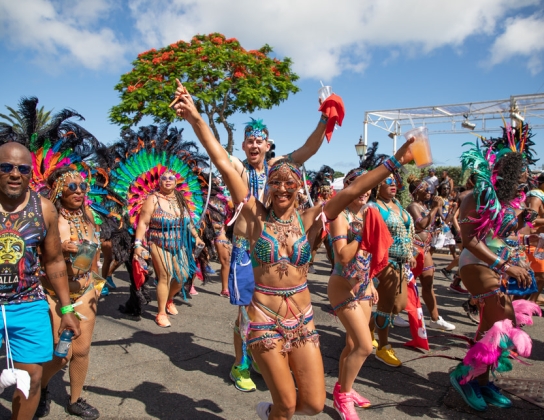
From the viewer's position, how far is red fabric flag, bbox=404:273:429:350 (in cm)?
473

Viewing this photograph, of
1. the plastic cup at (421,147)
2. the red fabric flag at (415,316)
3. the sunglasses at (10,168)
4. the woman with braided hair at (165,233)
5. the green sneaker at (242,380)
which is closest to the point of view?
the plastic cup at (421,147)

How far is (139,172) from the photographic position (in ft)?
19.9

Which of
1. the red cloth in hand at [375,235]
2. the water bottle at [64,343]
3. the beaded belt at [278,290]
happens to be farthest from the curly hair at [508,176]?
the water bottle at [64,343]

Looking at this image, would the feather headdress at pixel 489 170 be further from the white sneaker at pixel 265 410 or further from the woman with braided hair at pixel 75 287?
the woman with braided hair at pixel 75 287

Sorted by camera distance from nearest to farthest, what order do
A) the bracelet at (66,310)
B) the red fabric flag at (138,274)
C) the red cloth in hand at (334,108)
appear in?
1. the bracelet at (66,310)
2. the red cloth in hand at (334,108)
3. the red fabric flag at (138,274)

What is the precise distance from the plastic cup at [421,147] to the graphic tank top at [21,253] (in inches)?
89.7

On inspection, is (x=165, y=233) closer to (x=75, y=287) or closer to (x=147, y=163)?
(x=147, y=163)

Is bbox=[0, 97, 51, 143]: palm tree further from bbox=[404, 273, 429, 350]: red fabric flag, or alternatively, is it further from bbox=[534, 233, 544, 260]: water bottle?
bbox=[534, 233, 544, 260]: water bottle

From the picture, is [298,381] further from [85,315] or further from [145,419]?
[85,315]

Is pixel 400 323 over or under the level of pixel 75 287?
under

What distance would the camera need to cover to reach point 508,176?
3.67 meters

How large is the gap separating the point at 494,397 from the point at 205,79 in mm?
15285

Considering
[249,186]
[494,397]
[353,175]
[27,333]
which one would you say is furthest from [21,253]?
[494,397]

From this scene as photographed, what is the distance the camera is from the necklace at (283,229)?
273 centimetres
